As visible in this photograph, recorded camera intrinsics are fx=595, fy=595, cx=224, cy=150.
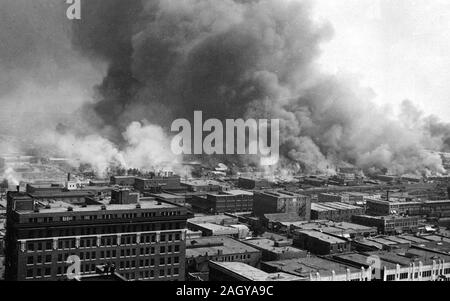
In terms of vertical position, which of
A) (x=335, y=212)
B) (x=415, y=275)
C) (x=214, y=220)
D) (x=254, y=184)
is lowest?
(x=415, y=275)

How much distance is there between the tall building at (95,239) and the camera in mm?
20281

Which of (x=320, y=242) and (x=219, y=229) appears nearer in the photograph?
(x=320, y=242)

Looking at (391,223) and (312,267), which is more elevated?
(391,223)

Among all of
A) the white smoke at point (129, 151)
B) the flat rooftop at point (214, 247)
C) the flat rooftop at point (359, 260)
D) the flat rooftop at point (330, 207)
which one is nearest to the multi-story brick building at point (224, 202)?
the flat rooftop at point (330, 207)

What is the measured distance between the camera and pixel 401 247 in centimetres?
3017

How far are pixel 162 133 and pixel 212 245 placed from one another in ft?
131

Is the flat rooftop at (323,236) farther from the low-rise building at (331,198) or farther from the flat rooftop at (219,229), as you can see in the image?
the low-rise building at (331,198)

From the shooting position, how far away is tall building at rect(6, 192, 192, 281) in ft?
66.5

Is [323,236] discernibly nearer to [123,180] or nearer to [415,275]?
[415,275]

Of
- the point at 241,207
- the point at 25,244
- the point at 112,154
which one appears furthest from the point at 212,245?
the point at 112,154

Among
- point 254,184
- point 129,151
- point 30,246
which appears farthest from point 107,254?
point 129,151

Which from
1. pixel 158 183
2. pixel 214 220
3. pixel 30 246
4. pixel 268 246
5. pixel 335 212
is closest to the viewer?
pixel 30 246

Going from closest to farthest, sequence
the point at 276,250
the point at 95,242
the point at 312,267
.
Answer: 1. the point at 95,242
2. the point at 312,267
3. the point at 276,250

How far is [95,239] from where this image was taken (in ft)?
69.7
